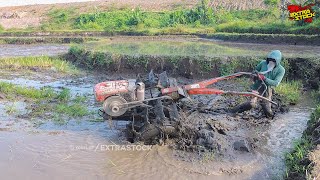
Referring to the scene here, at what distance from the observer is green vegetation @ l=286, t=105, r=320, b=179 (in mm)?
4359

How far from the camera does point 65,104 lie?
8.77 m

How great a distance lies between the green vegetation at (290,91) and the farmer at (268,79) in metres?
1.51

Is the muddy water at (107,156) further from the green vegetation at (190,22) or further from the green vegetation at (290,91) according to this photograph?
the green vegetation at (190,22)

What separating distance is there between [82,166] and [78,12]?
32651 mm

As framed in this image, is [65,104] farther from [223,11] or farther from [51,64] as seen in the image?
[223,11]

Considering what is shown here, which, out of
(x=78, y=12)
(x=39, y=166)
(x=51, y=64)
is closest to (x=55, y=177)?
(x=39, y=166)

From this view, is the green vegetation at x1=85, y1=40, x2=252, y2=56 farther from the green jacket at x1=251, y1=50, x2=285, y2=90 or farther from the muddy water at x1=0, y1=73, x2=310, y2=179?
the muddy water at x1=0, y1=73, x2=310, y2=179

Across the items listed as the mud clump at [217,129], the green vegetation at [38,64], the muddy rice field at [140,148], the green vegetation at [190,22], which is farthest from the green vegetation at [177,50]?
the green vegetation at [190,22]

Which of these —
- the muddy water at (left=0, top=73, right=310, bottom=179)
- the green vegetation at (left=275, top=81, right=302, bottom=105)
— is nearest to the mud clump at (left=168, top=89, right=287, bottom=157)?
the muddy water at (left=0, top=73, right=310, bottom=179)

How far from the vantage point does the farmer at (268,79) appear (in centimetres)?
695

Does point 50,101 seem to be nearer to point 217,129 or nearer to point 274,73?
point 217,129

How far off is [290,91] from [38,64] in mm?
9323

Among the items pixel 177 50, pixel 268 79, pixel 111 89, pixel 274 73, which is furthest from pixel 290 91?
pixel 177 50

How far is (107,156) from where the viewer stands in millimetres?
6027
